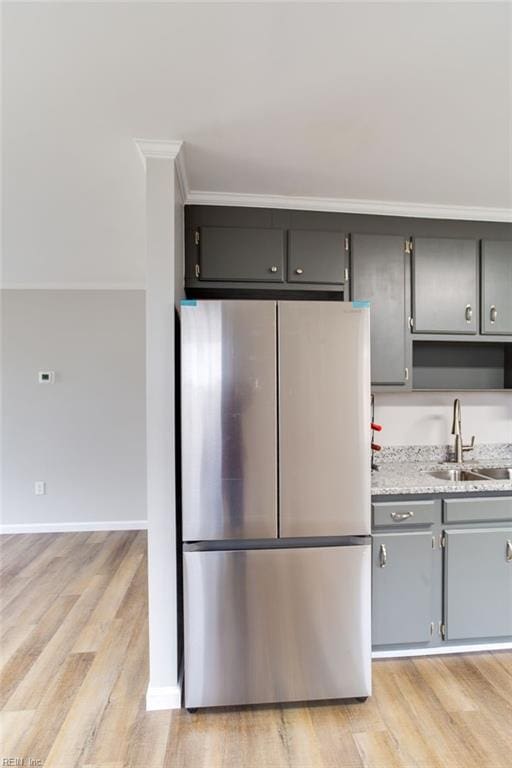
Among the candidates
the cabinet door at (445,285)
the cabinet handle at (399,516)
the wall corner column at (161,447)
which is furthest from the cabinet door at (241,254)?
the cabinet handle at (399,516)

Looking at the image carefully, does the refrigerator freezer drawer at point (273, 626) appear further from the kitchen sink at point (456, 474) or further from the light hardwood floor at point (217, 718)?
the kitchen sink at point (456, 474)

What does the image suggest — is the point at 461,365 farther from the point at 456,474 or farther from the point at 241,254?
the point at 241,254

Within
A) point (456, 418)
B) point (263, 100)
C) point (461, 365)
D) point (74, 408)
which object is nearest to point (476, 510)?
point (456, 418)

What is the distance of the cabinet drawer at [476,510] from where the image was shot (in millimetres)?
2125

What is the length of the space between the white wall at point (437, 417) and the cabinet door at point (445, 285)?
557mm

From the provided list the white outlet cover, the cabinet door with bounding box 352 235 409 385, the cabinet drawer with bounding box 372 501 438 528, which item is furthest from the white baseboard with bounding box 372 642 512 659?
the white outlet cover

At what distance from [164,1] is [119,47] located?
25 centimetres

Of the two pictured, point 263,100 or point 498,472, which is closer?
point 263,100

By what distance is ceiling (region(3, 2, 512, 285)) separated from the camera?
3.97ft

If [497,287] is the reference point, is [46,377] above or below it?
below

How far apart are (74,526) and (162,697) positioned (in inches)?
107

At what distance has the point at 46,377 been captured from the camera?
4.09 meters

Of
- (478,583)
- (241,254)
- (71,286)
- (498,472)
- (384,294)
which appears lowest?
(478,583)

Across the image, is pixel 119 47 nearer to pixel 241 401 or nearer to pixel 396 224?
pixel 241 401
